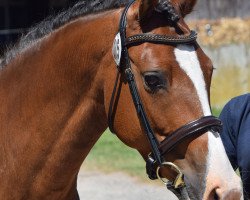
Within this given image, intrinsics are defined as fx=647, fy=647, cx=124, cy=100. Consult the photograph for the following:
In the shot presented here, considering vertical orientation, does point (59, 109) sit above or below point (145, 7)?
below

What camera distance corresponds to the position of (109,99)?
302 centimetres

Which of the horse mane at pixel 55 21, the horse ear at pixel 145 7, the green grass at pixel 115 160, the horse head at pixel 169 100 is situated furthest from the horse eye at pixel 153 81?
the green grass at pixel 115 160

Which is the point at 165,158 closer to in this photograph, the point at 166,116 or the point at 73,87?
the point at 166,116

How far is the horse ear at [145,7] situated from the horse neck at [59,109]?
186mm

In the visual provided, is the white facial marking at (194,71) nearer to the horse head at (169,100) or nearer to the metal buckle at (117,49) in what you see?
the horse head at (169,100)

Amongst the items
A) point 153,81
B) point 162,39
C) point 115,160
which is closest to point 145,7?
point 162,39

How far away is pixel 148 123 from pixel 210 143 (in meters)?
0.31

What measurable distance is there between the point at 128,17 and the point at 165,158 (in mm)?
684

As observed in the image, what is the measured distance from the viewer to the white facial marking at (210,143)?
2.62 metres

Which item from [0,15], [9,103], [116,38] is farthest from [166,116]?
[0,15]

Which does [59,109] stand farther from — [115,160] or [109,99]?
[115,160]

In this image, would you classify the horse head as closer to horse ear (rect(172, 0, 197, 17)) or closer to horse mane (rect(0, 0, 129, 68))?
horse ear (rect(172, 0, 197, 17))

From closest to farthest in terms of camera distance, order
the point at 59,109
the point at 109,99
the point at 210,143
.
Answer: the point at 210,143 → the point at 109,99 → the point at 59,109

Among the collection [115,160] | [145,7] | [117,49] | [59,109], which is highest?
[145,7]
